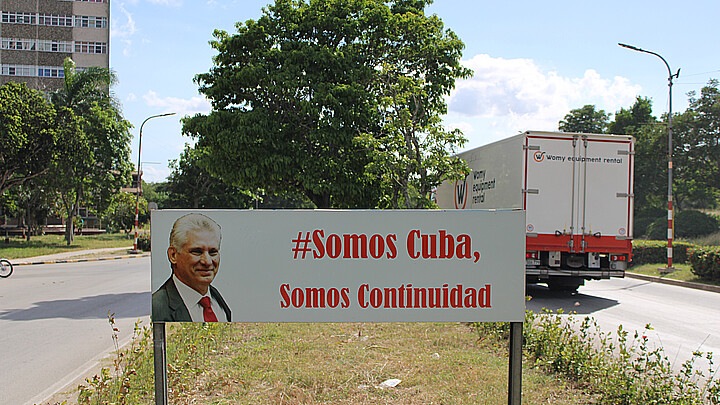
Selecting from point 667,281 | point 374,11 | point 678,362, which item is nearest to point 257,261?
point 678,362

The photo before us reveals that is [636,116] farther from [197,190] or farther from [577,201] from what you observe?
[577,201]

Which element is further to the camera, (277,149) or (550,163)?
(277,149)

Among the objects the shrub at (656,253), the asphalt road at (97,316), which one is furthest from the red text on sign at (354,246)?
the shrub at (656,253)

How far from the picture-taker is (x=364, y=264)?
3900 millimetres

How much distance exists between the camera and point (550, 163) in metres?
12.0

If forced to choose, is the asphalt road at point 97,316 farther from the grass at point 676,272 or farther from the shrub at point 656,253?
the shrub at point 656,253

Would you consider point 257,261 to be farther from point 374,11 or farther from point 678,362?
point 374,11

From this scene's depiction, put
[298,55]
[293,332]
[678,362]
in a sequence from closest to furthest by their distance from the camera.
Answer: [678,362] → [293,332] → [298,55]

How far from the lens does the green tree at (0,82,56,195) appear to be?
2941 cm

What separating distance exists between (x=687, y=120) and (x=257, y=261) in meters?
48.5

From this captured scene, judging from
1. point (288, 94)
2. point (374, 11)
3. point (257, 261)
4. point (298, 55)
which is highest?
point (374, 11)

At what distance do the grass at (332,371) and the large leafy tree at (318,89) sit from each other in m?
6.17

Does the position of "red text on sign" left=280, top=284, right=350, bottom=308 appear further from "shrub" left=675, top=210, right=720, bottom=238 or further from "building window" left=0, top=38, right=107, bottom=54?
"building window" left=0, top=38, right=107, bottom=54

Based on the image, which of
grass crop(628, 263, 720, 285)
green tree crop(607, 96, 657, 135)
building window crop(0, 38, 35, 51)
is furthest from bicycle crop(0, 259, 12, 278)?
building window crop(0, 38, 35, 51)
